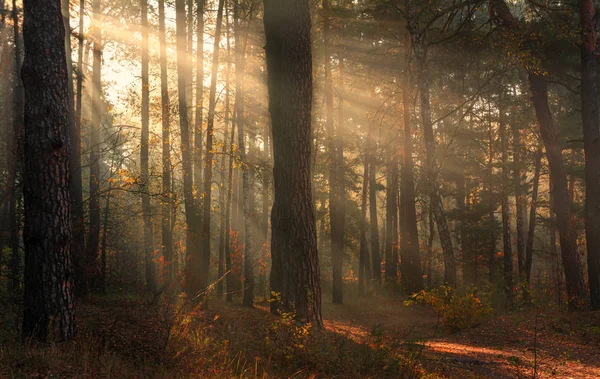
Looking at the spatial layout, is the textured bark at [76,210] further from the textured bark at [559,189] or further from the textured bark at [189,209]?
the textured bark at [559,189]

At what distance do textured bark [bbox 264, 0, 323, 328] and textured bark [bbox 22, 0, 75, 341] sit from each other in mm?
3057

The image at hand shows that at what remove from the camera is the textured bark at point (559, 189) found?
39.3 ft

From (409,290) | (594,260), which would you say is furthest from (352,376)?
(409,290)

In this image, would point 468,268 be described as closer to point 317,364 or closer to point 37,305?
point 317,364

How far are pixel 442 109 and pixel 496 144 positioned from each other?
3.60m

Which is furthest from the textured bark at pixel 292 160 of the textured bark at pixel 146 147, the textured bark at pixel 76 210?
the textured bark at pixel 146 147

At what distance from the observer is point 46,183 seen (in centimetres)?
553

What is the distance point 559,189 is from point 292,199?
9.09m

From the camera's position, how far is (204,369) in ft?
15.4

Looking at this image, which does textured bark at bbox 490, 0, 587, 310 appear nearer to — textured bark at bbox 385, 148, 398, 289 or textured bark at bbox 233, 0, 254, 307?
textured bark at bbox 233, 0, 254, 307

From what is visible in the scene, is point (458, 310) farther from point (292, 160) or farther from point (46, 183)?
point (46, 183)

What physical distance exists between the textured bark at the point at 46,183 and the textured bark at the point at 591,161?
478 inches

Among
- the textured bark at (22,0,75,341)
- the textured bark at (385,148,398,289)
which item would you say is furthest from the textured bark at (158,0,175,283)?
the textured bark at (385,148,398,289)

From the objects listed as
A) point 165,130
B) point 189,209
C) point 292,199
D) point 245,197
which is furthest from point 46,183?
point 245,197
